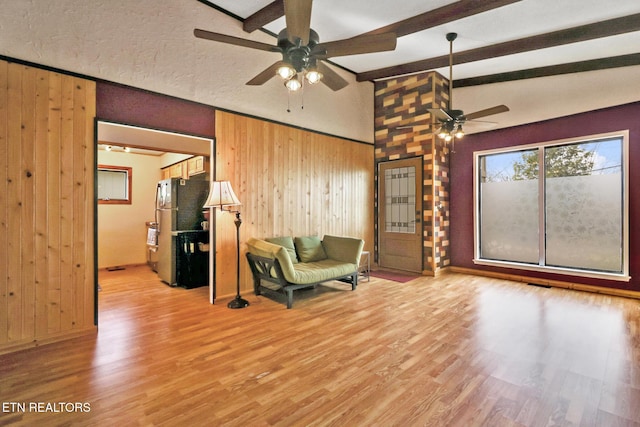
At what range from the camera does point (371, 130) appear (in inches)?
248

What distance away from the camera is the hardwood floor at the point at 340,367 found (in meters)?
1.78

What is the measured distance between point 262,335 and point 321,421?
131 centimetres

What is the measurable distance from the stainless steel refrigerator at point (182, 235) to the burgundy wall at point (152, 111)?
4.63ft

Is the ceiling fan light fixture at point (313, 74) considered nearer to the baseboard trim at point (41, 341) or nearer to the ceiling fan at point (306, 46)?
the ceiling fan at point (306, 46)

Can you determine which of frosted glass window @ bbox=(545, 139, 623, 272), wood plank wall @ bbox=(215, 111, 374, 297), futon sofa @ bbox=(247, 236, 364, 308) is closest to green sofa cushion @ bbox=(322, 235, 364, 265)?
futon sofa @ bbox=(247, 236, 364, 308)

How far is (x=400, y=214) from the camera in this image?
596 cm

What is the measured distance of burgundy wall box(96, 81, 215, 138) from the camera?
121 inches

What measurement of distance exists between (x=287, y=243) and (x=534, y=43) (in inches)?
173

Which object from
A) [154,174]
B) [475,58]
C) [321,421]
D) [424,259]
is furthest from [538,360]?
[154,174]

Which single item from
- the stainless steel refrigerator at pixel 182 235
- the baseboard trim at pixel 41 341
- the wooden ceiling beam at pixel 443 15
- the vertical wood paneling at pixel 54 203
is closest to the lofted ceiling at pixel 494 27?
the wooden ceiling beam at pixel 443 15

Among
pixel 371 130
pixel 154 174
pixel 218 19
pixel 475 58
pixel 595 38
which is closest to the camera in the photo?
pixel 595 38

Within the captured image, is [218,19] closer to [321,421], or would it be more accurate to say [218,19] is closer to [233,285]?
[233,285]

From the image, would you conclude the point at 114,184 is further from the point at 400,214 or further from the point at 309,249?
the point at 400,214

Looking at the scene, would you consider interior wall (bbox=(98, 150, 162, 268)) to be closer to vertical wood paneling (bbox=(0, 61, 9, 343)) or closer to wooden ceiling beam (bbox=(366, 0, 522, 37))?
vertical wood paneling (bbox=(0, 61, 9, 343))
